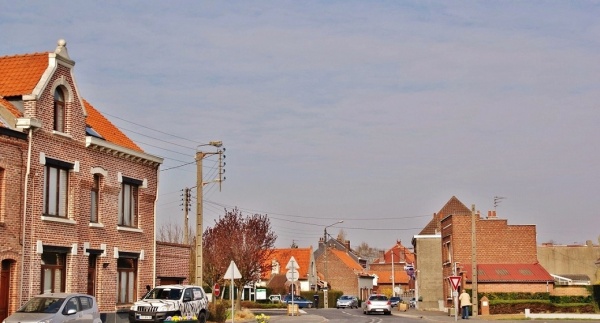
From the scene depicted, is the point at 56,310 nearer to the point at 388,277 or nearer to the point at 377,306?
the point at 377,306

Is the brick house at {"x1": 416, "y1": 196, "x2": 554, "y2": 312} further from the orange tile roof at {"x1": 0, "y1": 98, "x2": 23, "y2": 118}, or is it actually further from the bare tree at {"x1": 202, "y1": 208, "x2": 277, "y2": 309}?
the orange tile roof at {"x1": 0, "y1": 98, "x2": 23, "y2": 118}

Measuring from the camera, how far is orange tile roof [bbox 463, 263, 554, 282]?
54688 millimetres

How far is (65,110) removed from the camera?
98.2ft

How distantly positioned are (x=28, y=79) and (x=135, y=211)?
27.0 ft

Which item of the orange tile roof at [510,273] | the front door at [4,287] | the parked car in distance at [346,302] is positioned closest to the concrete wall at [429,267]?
the parked car in distance at [346,302]

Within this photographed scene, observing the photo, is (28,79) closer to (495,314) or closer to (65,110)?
(65,110)

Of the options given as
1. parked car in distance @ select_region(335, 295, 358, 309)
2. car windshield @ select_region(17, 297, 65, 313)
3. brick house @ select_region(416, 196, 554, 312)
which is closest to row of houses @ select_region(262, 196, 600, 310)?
brick house @ select_region(416, 196, 554, 312)

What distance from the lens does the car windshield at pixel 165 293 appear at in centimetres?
3122

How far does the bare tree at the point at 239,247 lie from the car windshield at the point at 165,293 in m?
23.7

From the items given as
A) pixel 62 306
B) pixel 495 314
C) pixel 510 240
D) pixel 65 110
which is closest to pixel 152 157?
pixel 65 110

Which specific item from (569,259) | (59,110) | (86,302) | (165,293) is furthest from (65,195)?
(569,259)

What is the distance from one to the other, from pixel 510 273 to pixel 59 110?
3568 cm

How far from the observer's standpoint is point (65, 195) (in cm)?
2989

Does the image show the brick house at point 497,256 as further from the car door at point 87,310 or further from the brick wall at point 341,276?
the brick wall at point 341,276
